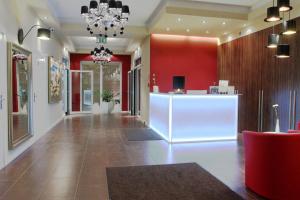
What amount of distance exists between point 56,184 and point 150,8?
18.0 feet

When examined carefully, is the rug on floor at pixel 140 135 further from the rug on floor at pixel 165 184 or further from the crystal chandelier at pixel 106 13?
the crystal chandelier at pixel 106 13

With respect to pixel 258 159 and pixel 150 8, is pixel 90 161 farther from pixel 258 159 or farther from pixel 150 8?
pixel 150 8

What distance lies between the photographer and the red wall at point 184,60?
9156mm

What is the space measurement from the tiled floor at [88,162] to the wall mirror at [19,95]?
44 cm

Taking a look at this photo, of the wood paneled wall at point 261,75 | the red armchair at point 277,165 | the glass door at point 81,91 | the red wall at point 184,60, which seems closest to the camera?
the red armchair at point 277,165

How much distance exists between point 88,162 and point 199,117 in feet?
10.5

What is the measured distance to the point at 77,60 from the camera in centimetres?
1446

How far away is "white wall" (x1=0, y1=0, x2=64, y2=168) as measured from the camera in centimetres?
457

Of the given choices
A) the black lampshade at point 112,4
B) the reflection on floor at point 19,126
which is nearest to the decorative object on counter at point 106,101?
the reflection on floor at point 19,126

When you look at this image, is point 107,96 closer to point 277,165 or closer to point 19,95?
point 19,95

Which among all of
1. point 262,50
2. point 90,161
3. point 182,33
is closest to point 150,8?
point 182,33

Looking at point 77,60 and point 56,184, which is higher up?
point 77,60

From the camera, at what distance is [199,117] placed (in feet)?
22.1

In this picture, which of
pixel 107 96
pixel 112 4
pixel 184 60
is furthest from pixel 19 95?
pixel 107 96
